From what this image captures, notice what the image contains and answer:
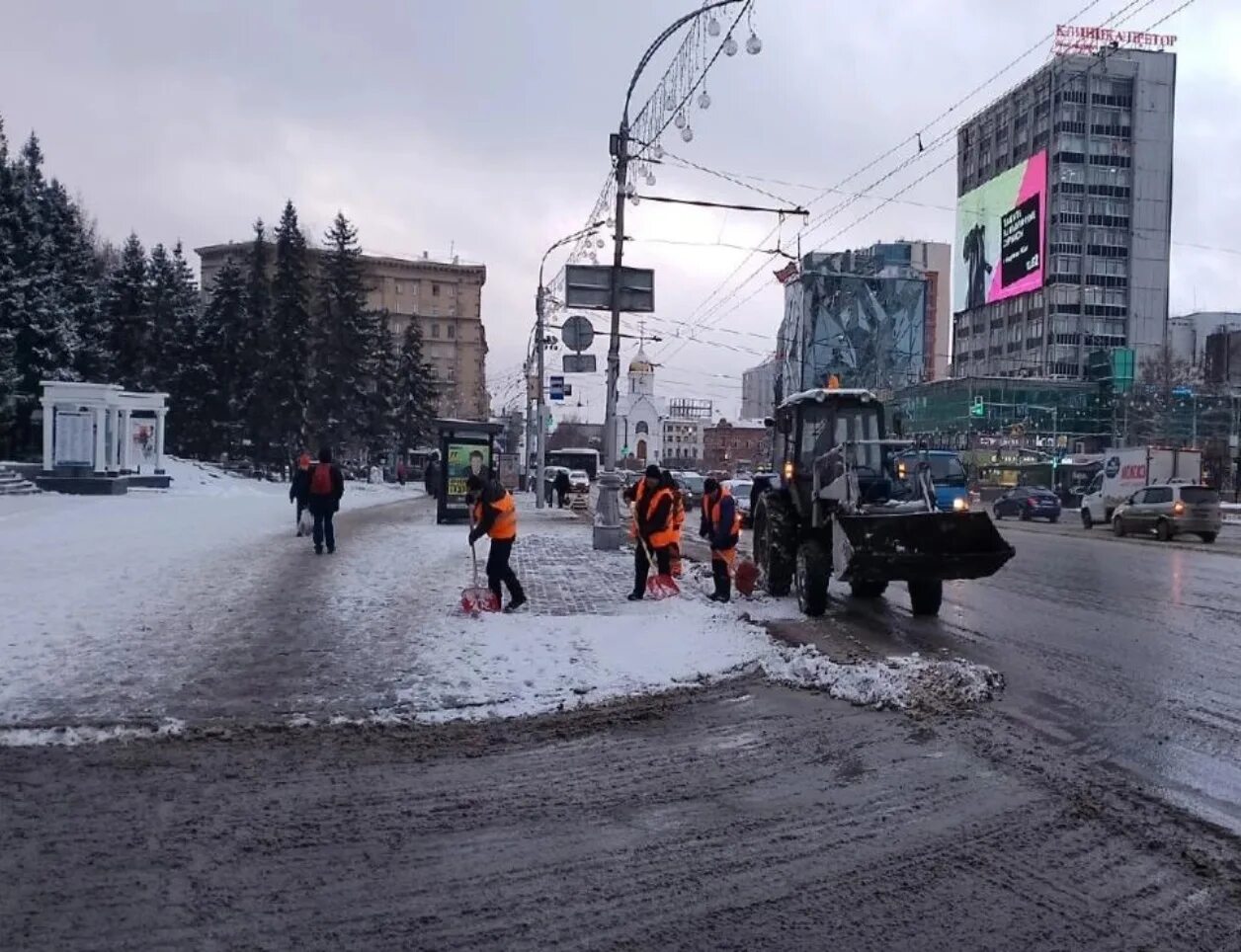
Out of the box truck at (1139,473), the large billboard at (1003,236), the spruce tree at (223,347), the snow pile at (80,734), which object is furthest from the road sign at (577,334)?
the large billboard at (1003,236)

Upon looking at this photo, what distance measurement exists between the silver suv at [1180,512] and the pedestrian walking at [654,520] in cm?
2074

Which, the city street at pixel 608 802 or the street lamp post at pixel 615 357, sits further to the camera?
the street lamp post at pixel 615 357

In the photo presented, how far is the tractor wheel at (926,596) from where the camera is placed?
39.9ft

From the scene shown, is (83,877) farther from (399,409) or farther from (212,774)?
(399,409)

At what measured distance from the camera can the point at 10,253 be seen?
42.9m

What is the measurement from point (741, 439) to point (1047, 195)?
4434 centimetres

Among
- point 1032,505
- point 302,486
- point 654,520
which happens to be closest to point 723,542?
point 654,520

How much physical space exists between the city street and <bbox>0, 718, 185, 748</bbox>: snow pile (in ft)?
0.25

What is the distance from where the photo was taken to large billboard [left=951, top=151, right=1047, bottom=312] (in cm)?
9275

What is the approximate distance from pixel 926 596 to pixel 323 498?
9.74 m

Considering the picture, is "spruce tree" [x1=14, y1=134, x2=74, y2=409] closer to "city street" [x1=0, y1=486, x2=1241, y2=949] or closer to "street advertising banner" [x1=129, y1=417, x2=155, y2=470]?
"street advertising banner" [x1=129, y1=417, x2=155, y2=470]

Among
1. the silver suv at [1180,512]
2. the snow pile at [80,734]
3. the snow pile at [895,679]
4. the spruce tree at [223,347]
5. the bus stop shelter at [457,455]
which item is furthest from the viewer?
the spruce tree at [223,347]

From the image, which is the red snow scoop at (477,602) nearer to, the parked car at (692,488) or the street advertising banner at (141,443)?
the street advertising banner at (141,443)

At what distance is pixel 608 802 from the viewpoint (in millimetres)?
5559
